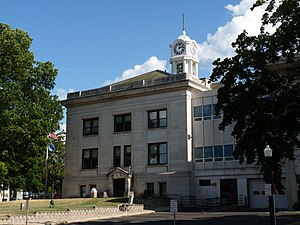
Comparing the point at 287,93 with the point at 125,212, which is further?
the point at 125,212

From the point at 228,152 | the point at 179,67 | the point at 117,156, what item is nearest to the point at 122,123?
the point at 117,156

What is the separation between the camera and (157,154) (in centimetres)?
4591

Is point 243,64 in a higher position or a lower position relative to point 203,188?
higher

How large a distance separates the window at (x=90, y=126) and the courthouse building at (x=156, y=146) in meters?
0.12

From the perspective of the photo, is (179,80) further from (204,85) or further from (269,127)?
(269,127)

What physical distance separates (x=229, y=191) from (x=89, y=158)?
17.1m

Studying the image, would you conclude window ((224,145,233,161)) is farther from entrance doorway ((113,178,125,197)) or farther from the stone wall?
entrance doorway ((113,178,125,197))

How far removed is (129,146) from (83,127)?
7.12 meters

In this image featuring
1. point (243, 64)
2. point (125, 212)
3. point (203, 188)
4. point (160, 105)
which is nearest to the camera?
point (243, 64)

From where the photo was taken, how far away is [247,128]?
23281 mm

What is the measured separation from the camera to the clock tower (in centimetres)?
6744

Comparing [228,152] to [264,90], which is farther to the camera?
Result: [228,152]

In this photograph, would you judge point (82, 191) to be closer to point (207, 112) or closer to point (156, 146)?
point (156, 146)

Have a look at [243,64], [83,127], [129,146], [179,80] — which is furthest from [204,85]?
[243,64]
